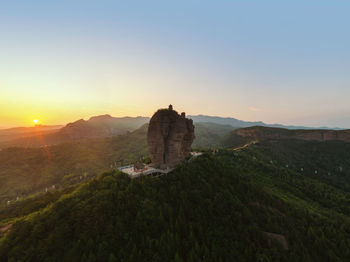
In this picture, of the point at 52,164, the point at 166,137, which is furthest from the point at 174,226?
the point at 52,164

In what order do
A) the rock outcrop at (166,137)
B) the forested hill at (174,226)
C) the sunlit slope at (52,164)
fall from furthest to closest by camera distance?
the sunlit slope at (52,164) < the rock outcrop at (166,137) < the forested hill at (174,226)

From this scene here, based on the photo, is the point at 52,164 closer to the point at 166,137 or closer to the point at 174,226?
the point at 166,137

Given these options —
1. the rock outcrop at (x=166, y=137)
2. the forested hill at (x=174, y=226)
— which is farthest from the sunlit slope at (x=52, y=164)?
the forested hill at (x=174, y=226)

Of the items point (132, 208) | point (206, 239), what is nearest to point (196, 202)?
point (206, 239)

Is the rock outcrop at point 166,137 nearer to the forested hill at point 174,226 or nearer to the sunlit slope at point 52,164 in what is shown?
the forested hill at point 174,226

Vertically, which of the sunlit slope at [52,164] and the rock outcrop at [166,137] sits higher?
the rock outcrop at [166,137]

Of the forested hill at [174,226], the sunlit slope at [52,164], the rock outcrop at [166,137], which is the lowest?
the sunlit slope at [52,164]

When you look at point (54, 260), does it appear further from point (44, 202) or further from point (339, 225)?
point (339, 225)
